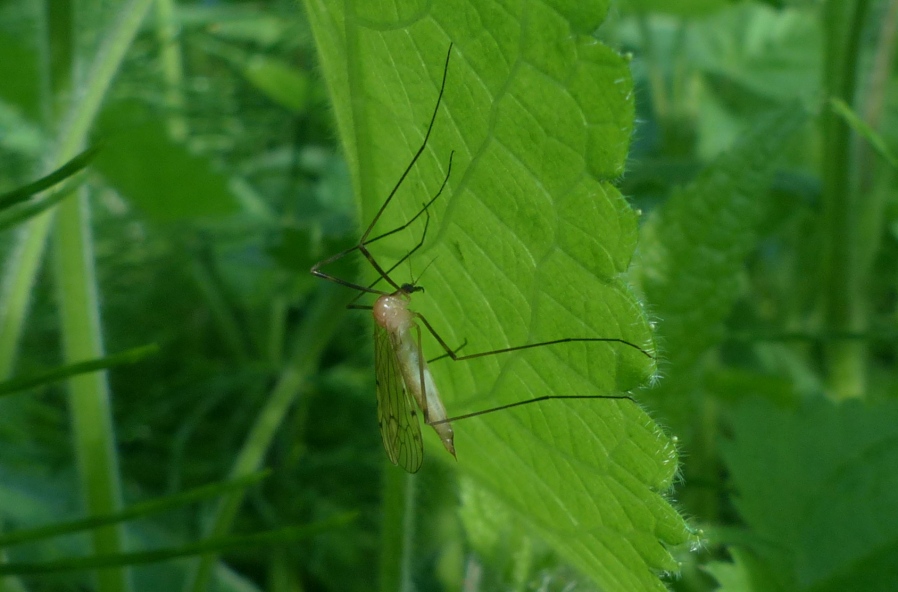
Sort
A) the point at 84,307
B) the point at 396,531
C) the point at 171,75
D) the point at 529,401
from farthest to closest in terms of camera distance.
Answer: the point at 171,75, the point at 84,307, the point at 396,531, the point at 529,401

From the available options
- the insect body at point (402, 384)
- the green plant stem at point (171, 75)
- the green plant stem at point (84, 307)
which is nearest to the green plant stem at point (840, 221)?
the insect body at point (402, 384)

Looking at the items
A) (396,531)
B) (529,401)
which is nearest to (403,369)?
(396,531)

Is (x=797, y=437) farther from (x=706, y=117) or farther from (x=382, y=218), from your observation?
(x=706, y=117)

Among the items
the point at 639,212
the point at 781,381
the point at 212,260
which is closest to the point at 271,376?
the point at 212,260

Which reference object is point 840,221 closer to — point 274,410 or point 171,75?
point 274,410

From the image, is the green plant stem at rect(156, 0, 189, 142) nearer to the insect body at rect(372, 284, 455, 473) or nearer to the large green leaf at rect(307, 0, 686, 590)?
the insect body at rect(372, 284, 455, 473)

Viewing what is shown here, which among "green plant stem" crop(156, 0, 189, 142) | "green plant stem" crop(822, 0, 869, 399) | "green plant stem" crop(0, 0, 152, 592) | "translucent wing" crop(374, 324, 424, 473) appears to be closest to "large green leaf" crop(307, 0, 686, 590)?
"translucent wing" crop(374, 324, 424, 473)

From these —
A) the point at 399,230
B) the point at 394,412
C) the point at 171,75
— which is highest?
the point at 171,75
